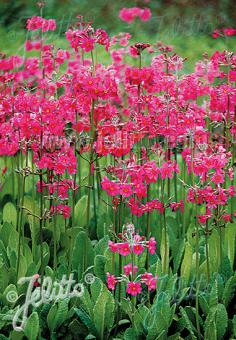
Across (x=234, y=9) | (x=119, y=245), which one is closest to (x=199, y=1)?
(x=234, y=9)

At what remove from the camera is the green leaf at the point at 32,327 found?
3.36 metres

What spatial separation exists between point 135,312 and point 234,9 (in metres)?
10.00

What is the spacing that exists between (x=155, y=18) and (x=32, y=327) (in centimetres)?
982

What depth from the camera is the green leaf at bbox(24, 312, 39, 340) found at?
11.0 feet

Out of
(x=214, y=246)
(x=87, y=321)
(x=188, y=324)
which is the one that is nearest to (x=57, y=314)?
(x=87, y=321)

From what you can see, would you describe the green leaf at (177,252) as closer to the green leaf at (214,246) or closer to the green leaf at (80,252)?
the green leaf at (214,246)

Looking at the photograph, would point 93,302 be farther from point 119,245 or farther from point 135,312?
point 119,245

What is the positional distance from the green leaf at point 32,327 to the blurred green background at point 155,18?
26.7ft

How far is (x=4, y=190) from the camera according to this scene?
16.7ft

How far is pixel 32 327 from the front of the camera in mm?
3371

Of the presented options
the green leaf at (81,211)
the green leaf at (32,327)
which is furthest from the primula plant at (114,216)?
the green leaf at (81,211)

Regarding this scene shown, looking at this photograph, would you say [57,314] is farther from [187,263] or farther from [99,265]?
[187,263]

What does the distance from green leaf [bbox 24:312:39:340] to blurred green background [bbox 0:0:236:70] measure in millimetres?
8141

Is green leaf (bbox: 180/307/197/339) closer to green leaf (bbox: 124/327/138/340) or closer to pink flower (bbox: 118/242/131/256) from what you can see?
green leaf (bbox: 124/327/138/340)
